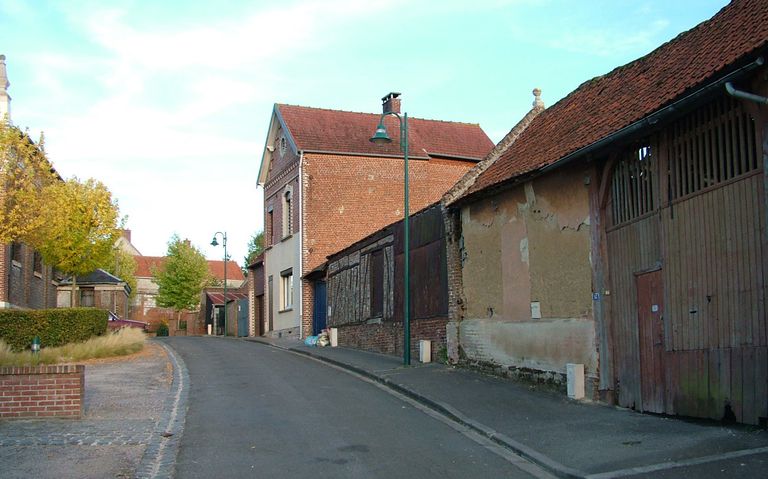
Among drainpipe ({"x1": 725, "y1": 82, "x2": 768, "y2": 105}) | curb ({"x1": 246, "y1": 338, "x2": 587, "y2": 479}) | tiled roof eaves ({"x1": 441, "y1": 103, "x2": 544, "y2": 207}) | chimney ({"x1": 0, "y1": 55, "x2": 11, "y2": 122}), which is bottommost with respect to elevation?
curb ({"x1": 246, "y1": 338, "x2": 587, "y2": 479})

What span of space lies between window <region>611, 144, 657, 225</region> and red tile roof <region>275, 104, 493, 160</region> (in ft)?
66.5

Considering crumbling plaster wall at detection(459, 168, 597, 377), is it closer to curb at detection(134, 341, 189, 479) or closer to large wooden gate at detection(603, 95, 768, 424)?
large wooden gate at detection(603, 95, 768, 424)

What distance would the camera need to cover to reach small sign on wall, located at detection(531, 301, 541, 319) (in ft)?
44.7

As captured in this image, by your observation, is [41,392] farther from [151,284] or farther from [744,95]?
[151,284]

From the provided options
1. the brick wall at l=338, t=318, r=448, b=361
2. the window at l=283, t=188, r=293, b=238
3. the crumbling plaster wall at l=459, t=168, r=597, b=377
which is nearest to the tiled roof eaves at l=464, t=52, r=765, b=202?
the crumbling plaster wall at l=459, t=168, r=597, b=377

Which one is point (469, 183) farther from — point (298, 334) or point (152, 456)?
point (298, 334)

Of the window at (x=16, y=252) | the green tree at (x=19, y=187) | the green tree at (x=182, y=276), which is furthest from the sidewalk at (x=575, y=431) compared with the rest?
the green tree at (x=182, y=276)

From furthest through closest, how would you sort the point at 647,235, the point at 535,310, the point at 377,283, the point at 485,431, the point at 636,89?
the point at 377,283 < the point at 535,310 < the point at 636,89 < the point at 647,235 < the point at 485,431

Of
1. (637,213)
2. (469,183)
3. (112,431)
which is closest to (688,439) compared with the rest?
(637,213)

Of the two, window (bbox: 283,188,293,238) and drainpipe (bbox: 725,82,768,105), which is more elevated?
window (bbox: 283,188,293,238)

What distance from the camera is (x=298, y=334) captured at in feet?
101

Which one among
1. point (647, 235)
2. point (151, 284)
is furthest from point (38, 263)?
point (151, 284)

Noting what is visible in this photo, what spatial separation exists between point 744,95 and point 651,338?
381 centimetres

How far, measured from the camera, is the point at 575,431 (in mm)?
9617
